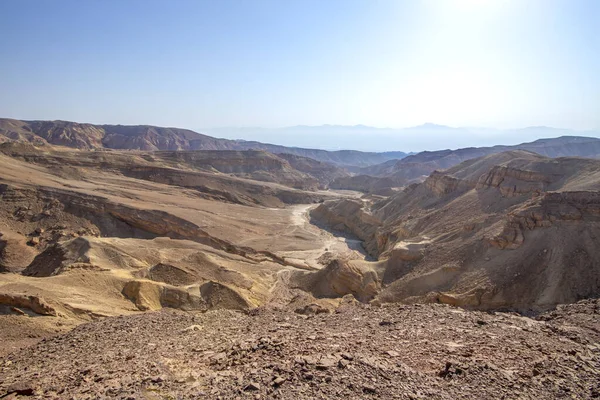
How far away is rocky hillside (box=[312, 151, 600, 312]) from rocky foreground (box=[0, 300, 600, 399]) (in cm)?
587

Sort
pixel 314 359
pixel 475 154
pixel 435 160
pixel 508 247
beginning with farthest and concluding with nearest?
pixel 475 154 → pixel 435 160 → pixel 508 247 → pixel 314 359

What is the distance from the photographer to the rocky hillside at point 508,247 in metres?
16.8

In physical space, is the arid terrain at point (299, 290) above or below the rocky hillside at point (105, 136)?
below

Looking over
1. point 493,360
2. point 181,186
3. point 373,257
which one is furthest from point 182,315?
point 181,186

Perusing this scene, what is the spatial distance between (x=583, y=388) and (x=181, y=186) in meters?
53.5

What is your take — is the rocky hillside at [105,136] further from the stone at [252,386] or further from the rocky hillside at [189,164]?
the stone at [252,386]

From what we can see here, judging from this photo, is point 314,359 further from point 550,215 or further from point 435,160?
point 435,160

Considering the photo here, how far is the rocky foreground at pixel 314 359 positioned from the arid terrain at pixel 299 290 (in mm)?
48

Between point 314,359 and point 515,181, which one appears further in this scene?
point 515,181

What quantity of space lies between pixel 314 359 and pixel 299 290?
1558 cm

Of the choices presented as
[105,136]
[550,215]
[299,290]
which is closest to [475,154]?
[550,215]

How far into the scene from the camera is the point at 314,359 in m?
6.93

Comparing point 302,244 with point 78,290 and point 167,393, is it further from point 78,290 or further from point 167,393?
point 167,393

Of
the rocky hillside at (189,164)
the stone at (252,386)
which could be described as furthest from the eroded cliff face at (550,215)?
the rocky hillside at (189,164)
